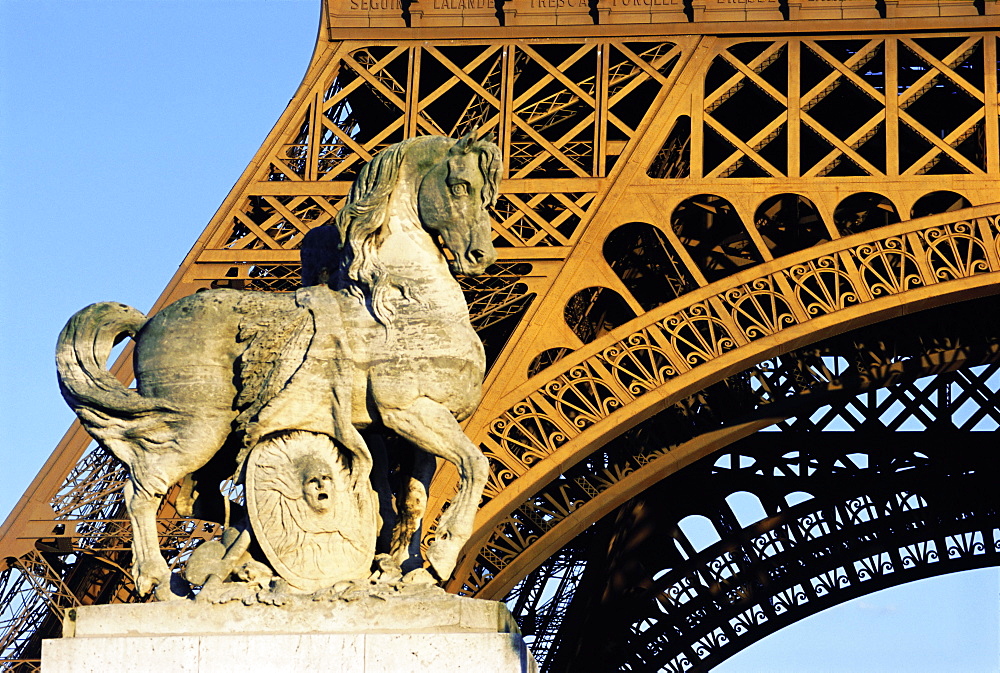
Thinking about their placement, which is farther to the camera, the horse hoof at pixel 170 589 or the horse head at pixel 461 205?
the horse head at pixel 461 205

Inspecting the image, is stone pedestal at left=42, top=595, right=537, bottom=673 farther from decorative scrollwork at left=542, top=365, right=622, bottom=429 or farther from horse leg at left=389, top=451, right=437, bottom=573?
decorative scrollwork at left=542, top=365, right=622, bottom=429

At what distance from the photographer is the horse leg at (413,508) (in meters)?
8.48

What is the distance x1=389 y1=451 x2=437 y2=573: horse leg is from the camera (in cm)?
848

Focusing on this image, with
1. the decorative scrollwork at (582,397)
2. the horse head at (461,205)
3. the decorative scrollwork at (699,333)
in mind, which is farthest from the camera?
the decorative scrollwork at (699,333)

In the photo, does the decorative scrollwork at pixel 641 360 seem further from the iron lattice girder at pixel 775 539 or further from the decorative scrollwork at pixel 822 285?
the iron lattice girder at pixel 775 539

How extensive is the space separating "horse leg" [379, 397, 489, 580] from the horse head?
29.7 inches

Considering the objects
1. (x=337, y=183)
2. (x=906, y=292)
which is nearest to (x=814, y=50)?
(x=906, y=292)

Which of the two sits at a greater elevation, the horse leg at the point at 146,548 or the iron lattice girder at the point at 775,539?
the iron lattice girder at the point at 775,539

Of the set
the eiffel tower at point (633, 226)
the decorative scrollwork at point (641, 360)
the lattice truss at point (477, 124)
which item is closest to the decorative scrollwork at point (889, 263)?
the eiffel tower at point (633, 226)

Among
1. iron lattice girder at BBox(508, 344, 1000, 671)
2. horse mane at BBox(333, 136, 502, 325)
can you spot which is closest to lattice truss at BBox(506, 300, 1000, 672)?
iron lattice girder at BBox(508, 344, 1000, 671)

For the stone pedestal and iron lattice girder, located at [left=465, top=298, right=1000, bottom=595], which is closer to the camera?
the stone pedestal

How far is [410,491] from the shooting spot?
8.57 meters

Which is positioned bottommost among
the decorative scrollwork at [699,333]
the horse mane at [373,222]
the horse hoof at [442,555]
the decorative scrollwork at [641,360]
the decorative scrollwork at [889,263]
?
the horse hoof at [442,555]

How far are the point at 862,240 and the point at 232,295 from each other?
11.8 meters
